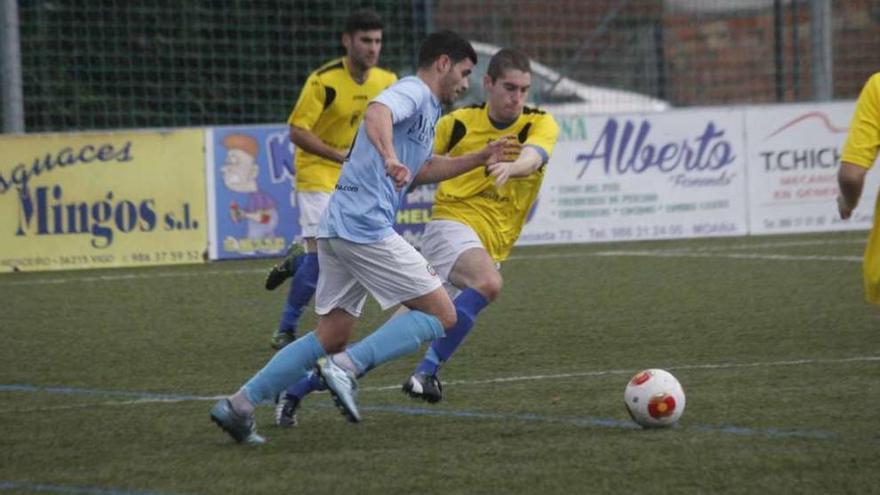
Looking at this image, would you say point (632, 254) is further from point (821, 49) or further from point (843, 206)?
point (843, 206)

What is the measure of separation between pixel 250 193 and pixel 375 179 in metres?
9.29

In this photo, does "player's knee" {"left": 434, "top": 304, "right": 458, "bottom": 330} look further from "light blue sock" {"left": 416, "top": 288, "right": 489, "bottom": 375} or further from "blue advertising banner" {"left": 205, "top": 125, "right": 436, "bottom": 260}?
"blue advertising banner" {"left": 205, "top": 125, "right": 436, "bottom": 260}

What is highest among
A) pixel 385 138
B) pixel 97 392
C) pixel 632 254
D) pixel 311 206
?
pixel 385 138

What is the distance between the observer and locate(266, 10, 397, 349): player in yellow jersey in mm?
10117

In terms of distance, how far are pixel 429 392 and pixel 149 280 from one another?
7.19 metres

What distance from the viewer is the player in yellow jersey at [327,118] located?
10117 millimetres

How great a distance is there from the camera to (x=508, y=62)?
7.80 meters

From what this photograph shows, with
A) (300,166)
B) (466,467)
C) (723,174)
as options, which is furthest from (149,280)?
(466,467)

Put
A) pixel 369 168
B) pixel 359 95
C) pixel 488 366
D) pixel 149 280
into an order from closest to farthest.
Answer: pixel 369 168, pixel 488 366, pixel 359 95, pixel 149 280

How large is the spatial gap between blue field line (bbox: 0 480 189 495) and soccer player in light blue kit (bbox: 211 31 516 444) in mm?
774

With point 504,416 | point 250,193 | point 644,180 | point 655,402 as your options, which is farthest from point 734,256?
point 655,402

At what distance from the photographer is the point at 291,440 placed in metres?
6.68

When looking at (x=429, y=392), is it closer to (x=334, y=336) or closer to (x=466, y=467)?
(x=334, y=336)

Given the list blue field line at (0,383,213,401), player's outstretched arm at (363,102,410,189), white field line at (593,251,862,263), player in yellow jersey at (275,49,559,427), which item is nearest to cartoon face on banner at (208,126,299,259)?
white field line at (593,251,862,263)
